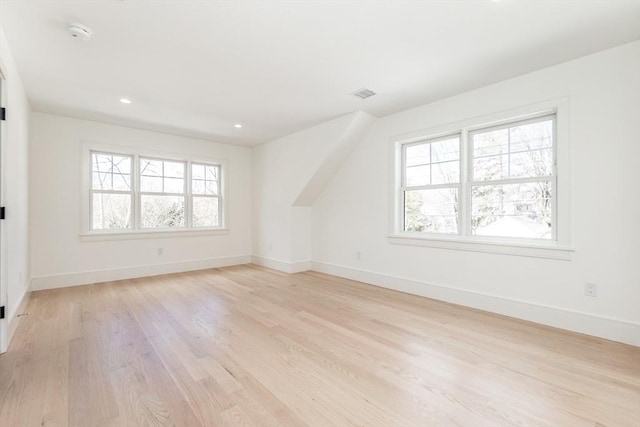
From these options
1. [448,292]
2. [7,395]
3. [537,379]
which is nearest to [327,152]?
[448,292]

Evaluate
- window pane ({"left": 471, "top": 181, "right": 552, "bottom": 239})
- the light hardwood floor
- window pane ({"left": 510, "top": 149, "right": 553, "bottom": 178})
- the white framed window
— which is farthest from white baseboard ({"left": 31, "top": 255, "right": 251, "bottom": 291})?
window pane ({"left": 510, "top": 149, "right": 553, "bottom": 178})

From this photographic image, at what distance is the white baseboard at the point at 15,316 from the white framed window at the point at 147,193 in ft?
3.81

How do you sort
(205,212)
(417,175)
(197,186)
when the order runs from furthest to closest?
(205,212) < (197,186) < (417,175)

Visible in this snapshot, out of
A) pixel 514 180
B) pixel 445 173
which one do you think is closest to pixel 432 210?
pixel 445 173

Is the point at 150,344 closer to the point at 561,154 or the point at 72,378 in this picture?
the point at 72,378

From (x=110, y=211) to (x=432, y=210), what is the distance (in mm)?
4977

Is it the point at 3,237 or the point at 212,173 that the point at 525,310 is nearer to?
the point at 3,237

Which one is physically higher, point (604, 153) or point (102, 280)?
point (604, 153)

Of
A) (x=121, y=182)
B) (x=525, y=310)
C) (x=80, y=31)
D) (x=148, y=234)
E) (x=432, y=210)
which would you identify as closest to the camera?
(x=80, y=31)

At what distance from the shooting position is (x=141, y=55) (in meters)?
2.58

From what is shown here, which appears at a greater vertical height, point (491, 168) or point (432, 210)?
point (491, 168)

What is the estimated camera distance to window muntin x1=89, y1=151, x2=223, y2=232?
15.1 feet

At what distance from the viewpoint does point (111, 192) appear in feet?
15.2

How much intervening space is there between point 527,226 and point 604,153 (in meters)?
0.89
